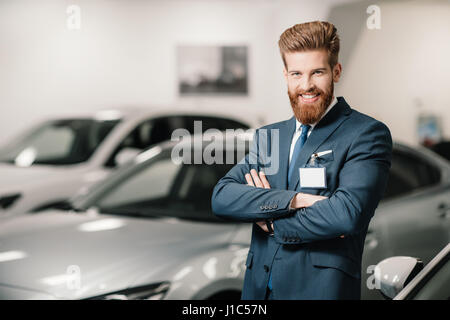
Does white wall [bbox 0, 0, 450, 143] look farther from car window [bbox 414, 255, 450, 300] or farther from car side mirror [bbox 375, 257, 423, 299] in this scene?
car window [bbox 414, 255, 450, 300]

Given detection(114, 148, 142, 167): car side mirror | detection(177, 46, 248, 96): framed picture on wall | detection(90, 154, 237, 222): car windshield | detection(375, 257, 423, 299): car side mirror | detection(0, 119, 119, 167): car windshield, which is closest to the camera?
detection(375, 257, 423, 299): car side mirror

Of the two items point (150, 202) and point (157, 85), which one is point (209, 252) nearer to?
point (150, 202)

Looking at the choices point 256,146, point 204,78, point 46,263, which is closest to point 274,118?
point 256,146

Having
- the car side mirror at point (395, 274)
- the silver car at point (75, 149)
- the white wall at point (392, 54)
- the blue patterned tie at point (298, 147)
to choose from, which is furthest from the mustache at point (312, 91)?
the silver car at point (75, 149)

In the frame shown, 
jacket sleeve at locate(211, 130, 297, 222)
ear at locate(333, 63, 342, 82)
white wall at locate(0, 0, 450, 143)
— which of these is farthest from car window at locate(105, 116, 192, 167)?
ear at locate(333, 63, 342, 82)

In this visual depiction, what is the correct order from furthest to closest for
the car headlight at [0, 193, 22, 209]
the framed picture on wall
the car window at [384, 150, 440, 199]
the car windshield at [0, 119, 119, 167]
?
1. the framed picture on wall
2. the car windshield at [0, 119, 119, 167]
3. the car headlight at [0, 193, 22, 209]
4. the car window at [384, 150, 440, 199]

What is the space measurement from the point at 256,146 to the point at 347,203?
0.36 m

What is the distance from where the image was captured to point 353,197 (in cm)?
133

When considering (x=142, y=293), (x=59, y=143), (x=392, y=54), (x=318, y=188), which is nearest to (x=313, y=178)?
(x=318, y=188)

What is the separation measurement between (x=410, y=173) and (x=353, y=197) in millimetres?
1842

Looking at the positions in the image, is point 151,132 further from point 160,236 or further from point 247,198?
point 247,198

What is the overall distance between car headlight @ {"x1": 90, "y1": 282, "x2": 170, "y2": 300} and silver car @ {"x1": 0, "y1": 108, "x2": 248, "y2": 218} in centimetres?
169

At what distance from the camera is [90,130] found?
4293 mm

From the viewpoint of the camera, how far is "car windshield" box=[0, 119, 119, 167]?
13.6 ft
